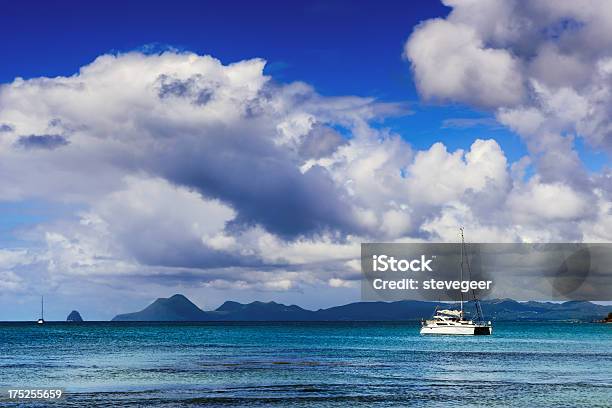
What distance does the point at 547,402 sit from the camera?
62656mm

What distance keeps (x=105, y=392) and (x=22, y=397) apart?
7235 mm

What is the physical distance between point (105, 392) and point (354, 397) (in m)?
22.9

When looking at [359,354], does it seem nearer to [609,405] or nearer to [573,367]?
[573,367]

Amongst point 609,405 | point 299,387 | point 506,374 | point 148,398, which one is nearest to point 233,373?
point 299,387

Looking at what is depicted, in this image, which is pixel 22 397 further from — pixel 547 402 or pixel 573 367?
pixel 573 367

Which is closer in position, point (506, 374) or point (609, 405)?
point (609, 405)

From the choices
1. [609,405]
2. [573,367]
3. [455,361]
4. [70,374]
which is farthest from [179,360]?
[609,405]

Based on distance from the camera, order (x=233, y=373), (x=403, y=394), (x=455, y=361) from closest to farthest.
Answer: (x=403, y=394) < (x=233, y=373) < (x=455, y=361)

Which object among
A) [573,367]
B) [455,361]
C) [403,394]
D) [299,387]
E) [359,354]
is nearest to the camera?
[403,394]

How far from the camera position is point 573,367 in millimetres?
98250

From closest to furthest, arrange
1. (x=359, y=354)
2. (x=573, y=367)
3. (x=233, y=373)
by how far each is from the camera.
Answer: (x=233, y=373), (x=573, y=367), (x=359, y=354)

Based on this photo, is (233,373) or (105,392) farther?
(233,373)

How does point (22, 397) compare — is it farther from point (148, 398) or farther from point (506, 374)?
point (506, 374)

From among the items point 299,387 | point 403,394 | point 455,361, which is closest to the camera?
point 403,394
